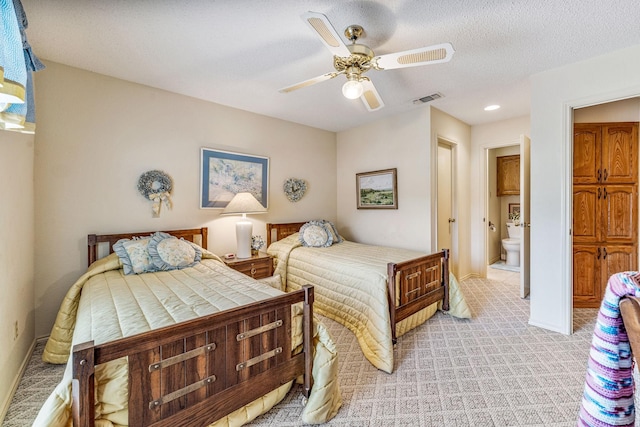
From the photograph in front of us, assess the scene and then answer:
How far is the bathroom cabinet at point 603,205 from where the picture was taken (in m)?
2.96

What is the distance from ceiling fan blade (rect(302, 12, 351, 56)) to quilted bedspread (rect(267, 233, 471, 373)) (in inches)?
68.1

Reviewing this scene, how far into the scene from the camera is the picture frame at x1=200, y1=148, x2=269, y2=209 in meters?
3.31

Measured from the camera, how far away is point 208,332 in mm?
1303

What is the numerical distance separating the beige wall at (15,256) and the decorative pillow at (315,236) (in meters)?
2.55

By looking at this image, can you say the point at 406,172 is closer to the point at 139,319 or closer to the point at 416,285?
the point at 416,285

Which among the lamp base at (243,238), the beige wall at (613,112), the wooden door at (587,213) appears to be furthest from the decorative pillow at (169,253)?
the beige wall at (613,112)

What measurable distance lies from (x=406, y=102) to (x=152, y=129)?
291 centimetres

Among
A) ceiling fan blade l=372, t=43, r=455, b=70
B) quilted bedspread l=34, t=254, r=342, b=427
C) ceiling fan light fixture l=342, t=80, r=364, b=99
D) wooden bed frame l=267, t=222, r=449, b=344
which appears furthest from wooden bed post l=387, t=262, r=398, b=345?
ceiling fan blade l=372, t=43, r=455, b=70

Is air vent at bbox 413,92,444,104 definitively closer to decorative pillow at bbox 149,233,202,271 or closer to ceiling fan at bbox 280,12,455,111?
ceiling fan at bbox 280,12,455,111

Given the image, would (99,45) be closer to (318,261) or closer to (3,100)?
(3,100)

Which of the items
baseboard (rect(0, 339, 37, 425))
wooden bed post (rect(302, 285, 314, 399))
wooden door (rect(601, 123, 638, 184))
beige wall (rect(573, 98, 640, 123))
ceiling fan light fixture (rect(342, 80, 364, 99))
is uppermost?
beige wall (rect(573, 98, 640, 123))

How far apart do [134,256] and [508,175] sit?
6161mm

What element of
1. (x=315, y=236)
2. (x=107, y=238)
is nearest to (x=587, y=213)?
(x=315, y=236)

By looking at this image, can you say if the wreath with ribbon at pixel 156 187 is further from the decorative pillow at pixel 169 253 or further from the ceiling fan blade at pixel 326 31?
the ceiling fan blade at pixel 326 31
